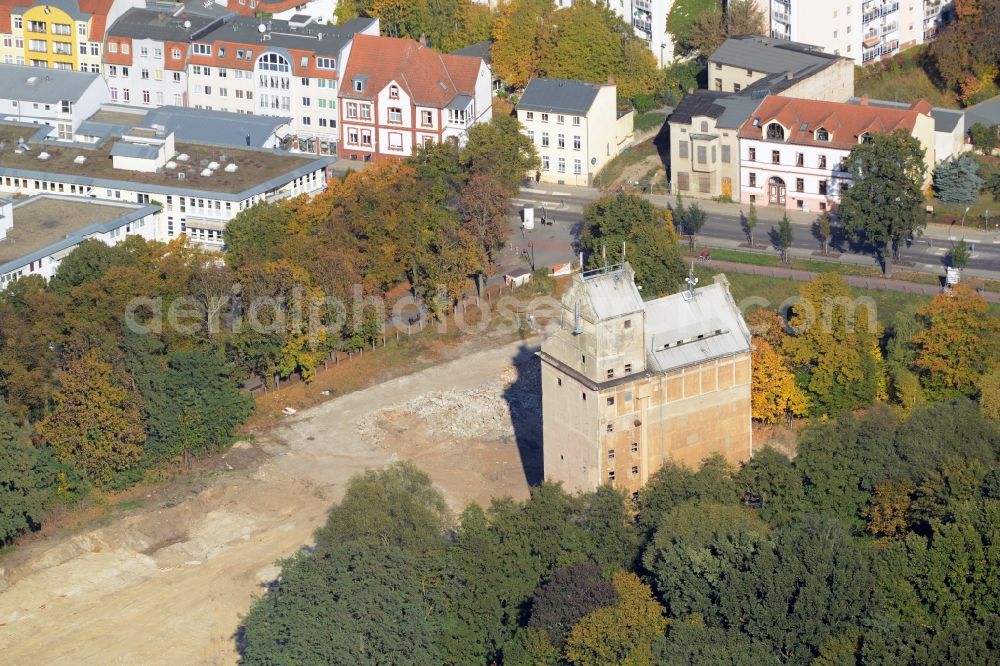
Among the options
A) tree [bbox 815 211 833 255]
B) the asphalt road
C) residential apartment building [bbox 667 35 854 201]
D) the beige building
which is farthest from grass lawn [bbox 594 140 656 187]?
the beige building

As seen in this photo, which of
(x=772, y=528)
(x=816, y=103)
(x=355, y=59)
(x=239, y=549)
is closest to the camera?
(x=772, y=528)

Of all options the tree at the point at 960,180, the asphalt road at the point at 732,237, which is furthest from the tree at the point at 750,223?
the tree at the point at 960,180

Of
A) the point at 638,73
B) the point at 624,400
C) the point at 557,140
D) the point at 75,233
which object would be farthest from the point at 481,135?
the point at 624,400

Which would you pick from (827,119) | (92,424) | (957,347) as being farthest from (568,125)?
(92,424)

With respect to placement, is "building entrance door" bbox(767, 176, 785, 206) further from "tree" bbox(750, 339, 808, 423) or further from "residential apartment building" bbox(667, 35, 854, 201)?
"tree" bbox(750, 339, 808, 423)

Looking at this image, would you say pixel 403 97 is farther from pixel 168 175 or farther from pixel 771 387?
pixel 771 387

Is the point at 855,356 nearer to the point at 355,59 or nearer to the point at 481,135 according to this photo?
the point at 481,135
